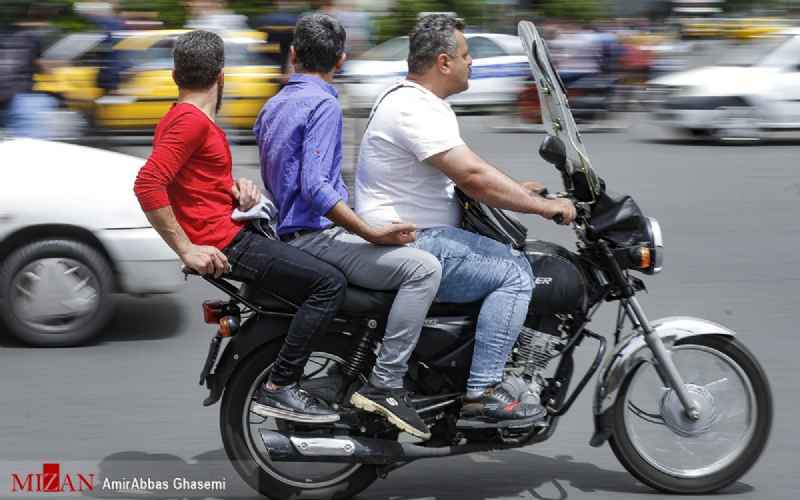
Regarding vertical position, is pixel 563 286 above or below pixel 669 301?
above

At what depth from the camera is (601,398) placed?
5125 millimetres

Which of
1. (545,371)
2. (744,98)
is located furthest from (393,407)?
(744,98)

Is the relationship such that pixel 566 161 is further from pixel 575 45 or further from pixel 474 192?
pixel 575 45

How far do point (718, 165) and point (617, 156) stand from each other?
146cm

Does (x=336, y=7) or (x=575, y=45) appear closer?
(x=336, y=7)

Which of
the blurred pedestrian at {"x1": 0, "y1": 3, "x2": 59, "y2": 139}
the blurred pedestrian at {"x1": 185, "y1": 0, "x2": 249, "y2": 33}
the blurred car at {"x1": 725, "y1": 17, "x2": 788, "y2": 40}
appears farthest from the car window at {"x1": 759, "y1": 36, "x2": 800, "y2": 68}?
the blurred car at {"x1": 725, "y1": 17, "x2": 788, "y2": 40}

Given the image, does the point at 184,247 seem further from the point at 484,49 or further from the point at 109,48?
the point at 484,49

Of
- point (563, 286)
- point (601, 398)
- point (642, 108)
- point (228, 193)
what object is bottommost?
point (642, 108)

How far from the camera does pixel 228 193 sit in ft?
16.1

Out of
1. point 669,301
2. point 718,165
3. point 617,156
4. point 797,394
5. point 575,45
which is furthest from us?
point 575,45

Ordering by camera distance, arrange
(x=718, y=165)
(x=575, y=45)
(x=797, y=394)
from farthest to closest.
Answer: (x=575, y=45)
(x=718, y=165)
(x=797, y=394)

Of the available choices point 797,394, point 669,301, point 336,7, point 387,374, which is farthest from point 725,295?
point 336,7

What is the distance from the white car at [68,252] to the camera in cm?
731

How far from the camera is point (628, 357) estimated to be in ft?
16.7
